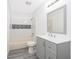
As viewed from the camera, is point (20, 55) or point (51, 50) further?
point (20, 55)

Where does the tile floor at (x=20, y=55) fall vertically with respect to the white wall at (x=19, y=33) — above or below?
below

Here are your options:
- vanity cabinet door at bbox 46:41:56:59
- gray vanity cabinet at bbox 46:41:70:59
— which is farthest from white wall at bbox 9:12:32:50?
gray vanity cabinet at bbox 46:41:70:59

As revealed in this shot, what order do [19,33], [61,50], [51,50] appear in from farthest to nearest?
[19,33], [51,50], [61,50]

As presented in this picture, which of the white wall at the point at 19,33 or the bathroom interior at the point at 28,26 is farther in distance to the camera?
the white wall at the point at 19,33

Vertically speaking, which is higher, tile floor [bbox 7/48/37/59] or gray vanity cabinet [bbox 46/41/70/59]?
gray vanity cabinet [bbox 46/41/70/59]

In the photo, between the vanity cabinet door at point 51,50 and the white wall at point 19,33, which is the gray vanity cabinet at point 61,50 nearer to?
the vanity cabinet door at point 51,50

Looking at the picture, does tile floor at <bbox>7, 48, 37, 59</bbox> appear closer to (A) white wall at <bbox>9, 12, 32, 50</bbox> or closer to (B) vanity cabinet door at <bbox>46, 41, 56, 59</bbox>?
(A) white wall at <bbox>9, 12, 32, 50</bbox>

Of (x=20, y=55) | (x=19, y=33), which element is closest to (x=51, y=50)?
(x=20, y=55)

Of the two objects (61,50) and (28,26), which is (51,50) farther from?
(28,26)

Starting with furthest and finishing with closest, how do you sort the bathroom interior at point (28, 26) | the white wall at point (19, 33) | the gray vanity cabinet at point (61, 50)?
1. the white wall at point (19, 33)
2. the bathroom interior at point (28, 26)
3. the gray vanity cabinet at point (61, 50)

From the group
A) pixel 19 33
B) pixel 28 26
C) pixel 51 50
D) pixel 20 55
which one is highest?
pixel 28 26

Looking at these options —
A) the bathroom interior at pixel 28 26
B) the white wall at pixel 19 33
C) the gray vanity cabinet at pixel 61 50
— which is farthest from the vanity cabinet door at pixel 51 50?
the white wall at pixel 19 33
